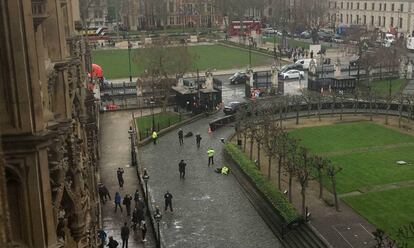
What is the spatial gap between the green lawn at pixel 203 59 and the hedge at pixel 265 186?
109 ft

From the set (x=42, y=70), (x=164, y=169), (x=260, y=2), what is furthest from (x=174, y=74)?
(x=260, y=2)

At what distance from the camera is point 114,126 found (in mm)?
45531

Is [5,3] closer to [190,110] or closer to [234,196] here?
[234,196]

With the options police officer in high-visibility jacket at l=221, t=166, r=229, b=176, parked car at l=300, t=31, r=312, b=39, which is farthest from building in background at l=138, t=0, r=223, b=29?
police officer in high-visibility jacket at l=221, t=166, r=229, b=176

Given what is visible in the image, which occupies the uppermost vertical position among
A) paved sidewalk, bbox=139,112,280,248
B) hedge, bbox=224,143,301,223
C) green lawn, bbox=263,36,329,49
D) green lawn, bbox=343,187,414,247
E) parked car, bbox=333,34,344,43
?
parked car, bbox=333,34,344,43

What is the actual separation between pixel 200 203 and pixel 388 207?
892 centimetres

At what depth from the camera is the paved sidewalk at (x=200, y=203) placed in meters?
24.8

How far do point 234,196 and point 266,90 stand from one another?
26.7 meters

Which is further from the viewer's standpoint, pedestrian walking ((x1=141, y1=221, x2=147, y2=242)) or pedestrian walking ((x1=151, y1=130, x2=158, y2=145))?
pedestrian walking ((x1=151, y1=130, x2=158, y2=145))

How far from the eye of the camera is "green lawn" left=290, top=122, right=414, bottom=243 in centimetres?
2615

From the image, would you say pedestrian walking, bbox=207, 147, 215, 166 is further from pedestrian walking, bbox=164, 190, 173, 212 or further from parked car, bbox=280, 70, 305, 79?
parked car, bbox=280, 70, 305, 79

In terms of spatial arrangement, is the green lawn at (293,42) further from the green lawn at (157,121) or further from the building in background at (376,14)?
the green lawn at (157,121)

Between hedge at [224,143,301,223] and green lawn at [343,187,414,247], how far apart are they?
124 inches

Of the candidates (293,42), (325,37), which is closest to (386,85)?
(293,42)
